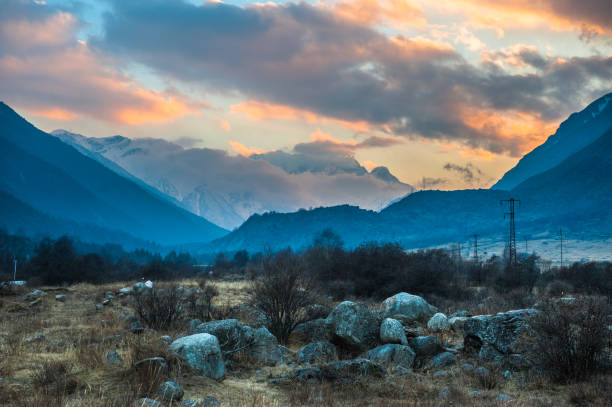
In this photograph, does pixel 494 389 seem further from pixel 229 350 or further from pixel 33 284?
pixel 33 284

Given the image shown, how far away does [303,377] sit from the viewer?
11.3 metres

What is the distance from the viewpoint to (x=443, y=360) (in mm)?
13625

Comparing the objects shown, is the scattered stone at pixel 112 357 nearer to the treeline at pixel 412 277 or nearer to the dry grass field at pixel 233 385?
the dry grass field at pixel 233 385

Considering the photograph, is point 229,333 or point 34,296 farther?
point 34,296

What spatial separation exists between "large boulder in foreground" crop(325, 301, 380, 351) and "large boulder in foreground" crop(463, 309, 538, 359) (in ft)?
10.3

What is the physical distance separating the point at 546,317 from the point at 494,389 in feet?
8.36

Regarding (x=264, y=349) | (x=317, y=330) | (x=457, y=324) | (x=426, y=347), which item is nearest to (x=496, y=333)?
(x=426, y=347)

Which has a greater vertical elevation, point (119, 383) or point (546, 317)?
point (546, 317)

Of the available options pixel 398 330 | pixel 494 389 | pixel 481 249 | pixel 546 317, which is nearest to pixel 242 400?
pixel 494 389

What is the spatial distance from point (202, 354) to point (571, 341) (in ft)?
30.6

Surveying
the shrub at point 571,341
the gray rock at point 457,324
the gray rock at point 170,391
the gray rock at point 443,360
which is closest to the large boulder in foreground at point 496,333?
the gray rock at point 443,360

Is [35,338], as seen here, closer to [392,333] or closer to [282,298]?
[282,298]

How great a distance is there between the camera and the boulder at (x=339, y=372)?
11.1m

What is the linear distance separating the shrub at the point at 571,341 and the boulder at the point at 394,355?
3410 millimetres
